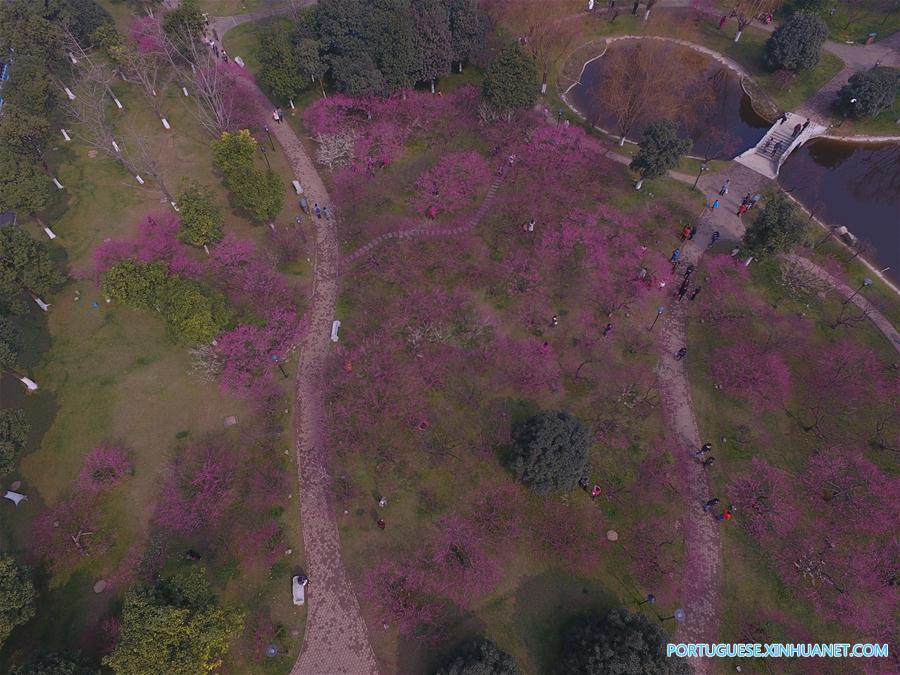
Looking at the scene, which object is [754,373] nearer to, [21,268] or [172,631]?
[172,631]

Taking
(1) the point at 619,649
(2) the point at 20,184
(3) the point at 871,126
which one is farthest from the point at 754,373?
(2) the point at 20,184

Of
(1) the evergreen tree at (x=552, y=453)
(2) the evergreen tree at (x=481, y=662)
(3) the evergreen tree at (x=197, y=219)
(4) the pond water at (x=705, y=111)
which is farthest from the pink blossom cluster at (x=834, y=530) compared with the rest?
(3) the evergreen tree at (x=197, y=219)

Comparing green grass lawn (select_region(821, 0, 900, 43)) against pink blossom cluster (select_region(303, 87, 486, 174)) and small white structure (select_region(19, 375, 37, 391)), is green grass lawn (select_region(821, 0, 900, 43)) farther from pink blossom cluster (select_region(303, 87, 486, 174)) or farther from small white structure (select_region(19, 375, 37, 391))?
small white structure (select_region(19, 375, 37, 391))

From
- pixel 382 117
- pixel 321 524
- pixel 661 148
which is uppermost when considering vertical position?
pixel 382 117

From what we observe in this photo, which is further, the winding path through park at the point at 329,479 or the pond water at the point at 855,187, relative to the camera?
the pond water at the point at 855,187

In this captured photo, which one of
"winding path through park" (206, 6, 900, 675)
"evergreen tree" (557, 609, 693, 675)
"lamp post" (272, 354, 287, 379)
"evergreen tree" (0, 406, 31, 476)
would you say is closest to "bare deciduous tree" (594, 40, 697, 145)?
"winding path through park" (206, 6, 900, 675)

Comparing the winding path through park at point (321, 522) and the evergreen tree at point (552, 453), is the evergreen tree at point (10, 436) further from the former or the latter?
the evergreen tree at point (552, 453)

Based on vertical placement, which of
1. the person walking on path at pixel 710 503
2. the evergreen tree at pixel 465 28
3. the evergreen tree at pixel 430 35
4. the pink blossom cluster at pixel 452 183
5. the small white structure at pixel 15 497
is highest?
the evergreen tree at pixel 465 28
